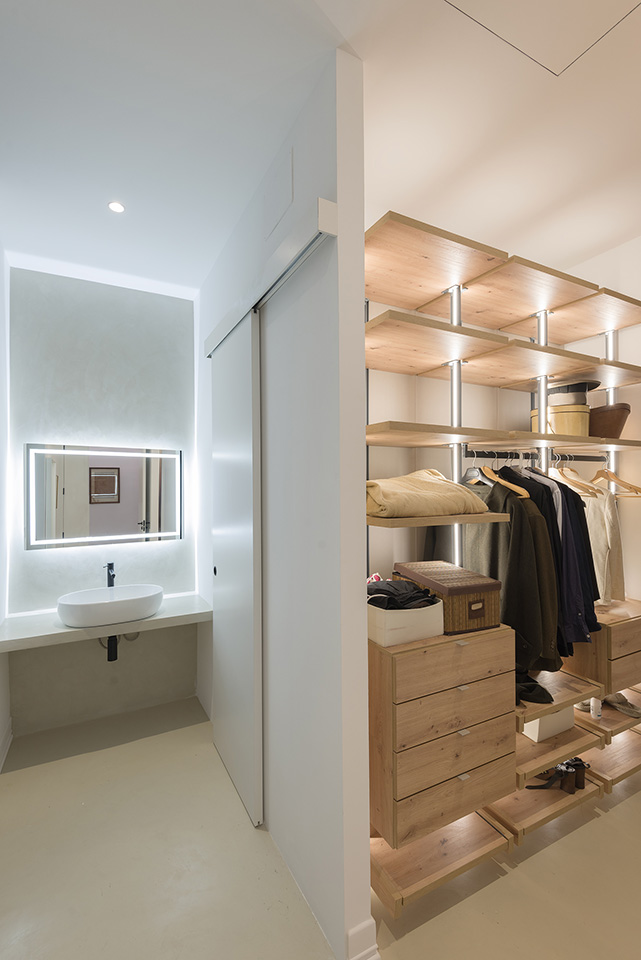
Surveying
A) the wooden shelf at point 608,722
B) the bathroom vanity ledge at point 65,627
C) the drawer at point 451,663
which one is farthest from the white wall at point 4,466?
the wooden shelf at point 608,722

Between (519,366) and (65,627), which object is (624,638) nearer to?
(519,366)

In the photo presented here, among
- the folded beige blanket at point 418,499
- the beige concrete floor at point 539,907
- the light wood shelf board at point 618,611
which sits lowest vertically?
the beige concrete floor at point 539,907

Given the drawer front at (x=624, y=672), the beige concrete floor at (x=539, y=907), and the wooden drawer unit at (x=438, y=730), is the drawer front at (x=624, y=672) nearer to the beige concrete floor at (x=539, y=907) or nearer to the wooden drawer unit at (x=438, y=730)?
the beige concrete floor at (x=539, y=907)

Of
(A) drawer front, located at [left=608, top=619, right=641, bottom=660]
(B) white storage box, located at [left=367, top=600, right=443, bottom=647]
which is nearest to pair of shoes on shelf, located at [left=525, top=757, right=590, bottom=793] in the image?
(A) drawer front, located at [left=608, top=619, right=641, bottom=660]

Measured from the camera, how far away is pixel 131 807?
2.11 meters

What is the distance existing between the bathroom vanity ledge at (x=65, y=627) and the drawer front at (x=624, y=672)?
207 cm

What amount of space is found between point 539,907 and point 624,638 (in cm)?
117

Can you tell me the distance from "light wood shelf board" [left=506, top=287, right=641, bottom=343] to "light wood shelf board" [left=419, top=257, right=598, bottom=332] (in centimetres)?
6

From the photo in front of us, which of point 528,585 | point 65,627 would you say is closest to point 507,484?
point 528,585

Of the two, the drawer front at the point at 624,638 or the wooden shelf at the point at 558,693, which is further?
the drawer front at the point at 624,638

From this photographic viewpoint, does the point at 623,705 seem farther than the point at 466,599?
Yes

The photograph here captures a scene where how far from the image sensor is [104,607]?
240cm

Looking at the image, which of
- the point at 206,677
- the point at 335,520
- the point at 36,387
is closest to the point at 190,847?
the point at 206,677

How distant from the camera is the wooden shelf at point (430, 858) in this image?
4.84 ft
